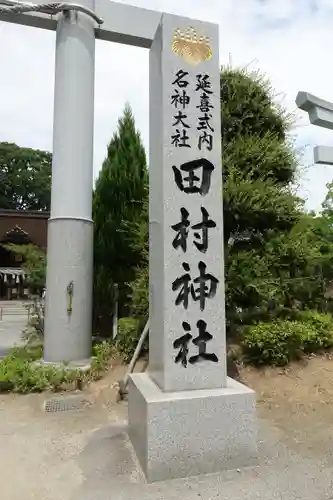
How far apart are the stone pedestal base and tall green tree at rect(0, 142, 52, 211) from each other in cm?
3793

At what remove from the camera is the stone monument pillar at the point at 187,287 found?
10.3 ft

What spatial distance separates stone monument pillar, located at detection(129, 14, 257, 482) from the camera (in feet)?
10.3

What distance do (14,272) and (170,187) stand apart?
20.8 m

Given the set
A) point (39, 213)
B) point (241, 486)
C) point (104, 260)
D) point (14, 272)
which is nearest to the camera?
point (241, 486)

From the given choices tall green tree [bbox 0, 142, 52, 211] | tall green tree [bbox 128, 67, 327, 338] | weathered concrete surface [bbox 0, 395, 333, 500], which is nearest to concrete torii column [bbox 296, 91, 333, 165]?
tall green tree [bbox 128, 67, 327, 338]

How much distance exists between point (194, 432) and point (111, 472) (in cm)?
78

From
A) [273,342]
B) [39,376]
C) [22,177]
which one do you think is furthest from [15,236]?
[273,342]

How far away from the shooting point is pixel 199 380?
11.2 ft

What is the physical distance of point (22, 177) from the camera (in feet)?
123

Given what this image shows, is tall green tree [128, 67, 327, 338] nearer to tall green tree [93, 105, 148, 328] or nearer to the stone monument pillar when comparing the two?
tall green tree [93, 105, 148, 328]

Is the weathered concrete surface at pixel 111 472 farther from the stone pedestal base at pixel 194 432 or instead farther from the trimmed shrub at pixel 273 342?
the trimmed shrub at pixel 273 342

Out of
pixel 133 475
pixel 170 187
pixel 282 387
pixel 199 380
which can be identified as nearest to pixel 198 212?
pixel 170 187

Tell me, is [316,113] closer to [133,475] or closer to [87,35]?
[87,35]

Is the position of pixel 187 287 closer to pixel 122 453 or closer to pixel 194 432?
pixel 194 432
